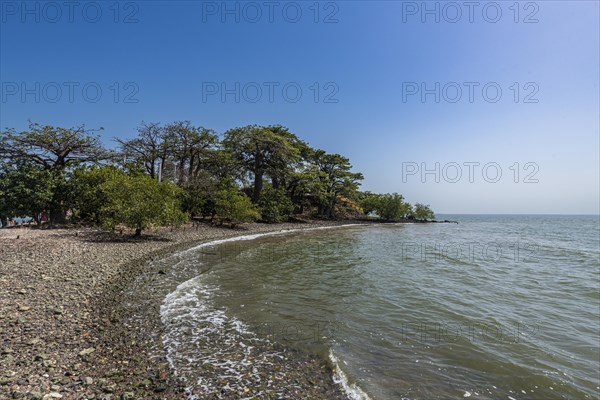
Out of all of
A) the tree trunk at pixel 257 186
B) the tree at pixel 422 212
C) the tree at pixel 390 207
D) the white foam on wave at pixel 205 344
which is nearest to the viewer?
the white foam on wave at pixel 205 344

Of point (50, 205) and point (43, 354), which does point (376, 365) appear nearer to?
point (43, 354)

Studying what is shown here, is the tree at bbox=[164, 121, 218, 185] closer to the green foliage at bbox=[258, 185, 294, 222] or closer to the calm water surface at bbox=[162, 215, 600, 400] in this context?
the green foliage at bbox=[258, 185, 294, 222]

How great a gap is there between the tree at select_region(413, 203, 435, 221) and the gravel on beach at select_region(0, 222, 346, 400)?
7048 centimetres

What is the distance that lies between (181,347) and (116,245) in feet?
42.5

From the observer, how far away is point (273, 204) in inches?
1502

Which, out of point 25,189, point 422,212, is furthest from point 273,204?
point 422,212

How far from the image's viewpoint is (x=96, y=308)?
22.9ft

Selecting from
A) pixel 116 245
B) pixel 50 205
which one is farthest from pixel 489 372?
pixel 50 205

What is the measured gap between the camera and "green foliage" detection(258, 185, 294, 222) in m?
37.9

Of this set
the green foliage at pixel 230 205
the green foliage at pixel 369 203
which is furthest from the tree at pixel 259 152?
the green foliage at pixel 369 203

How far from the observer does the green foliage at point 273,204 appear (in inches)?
1492

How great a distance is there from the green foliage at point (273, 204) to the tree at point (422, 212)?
44015mm

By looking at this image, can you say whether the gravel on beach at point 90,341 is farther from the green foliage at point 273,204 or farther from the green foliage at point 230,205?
the green foliage at point 273,204

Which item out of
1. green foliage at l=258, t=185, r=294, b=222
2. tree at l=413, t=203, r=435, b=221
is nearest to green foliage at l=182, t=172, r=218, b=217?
→ green foliage at l=258, t=185, r=294, b=222
